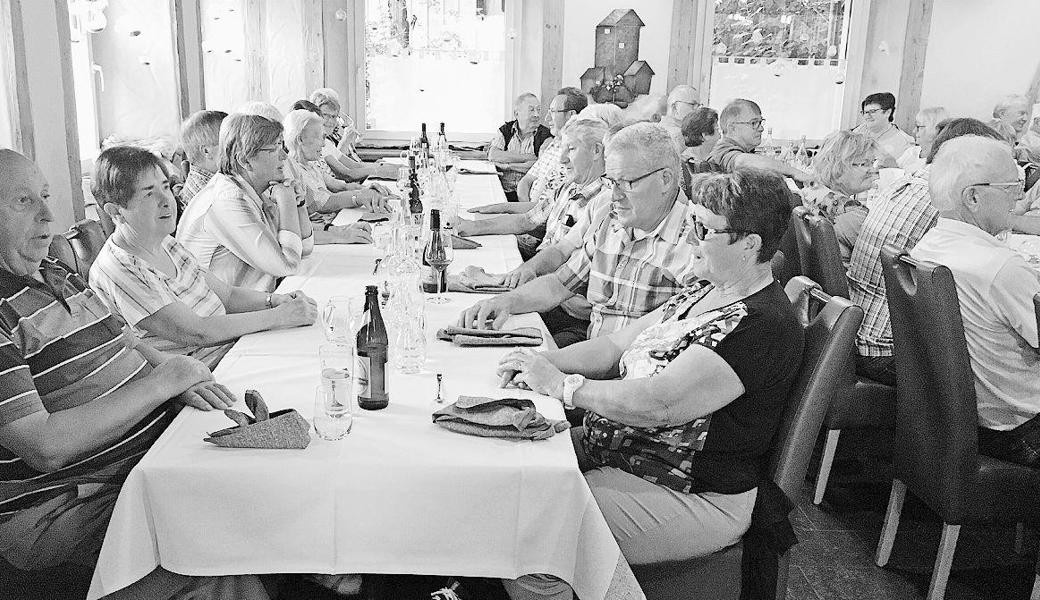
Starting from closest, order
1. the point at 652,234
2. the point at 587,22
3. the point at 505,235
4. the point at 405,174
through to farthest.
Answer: the point at 652,234 → the point at 505,235 → the point at 405,174 → the point at 587,22

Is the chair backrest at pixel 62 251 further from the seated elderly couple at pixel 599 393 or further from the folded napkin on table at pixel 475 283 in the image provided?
the folded napkin on table at pixel 475 283

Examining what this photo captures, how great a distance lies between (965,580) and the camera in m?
3.09

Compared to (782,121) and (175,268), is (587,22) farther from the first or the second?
(175,268)

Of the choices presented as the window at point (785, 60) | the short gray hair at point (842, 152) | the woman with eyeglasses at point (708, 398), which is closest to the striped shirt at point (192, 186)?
the woman with eyeglasses at point (708, 398)

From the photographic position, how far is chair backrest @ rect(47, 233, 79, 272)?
2.71 m

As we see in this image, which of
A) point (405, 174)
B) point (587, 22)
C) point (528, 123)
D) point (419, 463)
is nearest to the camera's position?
point (419, 463)

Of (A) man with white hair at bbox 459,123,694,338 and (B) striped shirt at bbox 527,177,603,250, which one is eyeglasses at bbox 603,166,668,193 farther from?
(B) striped shirt at bbox 527,177,603,250

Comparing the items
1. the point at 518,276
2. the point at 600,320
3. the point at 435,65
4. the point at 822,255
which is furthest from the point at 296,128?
the point at 435,65

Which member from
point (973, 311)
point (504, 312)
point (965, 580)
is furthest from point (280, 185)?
point (965, 580)

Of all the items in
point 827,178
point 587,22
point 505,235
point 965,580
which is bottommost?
point 965,580

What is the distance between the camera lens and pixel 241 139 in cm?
362

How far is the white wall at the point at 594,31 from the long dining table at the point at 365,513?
28.8ft

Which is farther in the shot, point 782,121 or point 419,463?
point 782,121

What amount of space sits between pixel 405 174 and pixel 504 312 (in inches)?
119
